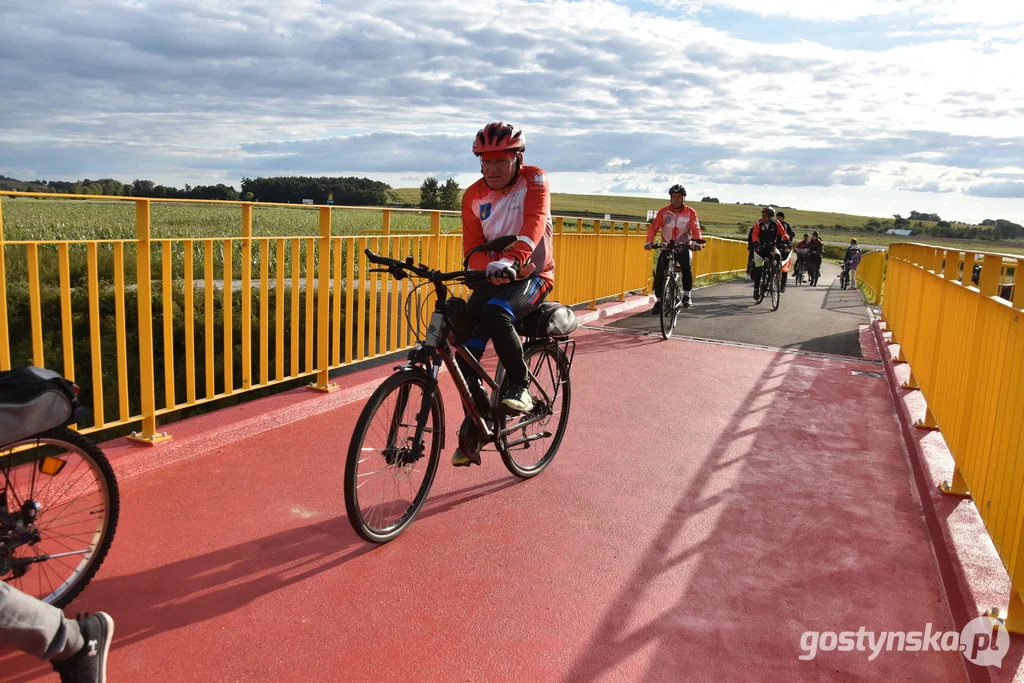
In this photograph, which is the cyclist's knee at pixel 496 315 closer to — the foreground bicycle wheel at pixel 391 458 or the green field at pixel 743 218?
the foreground bicycle wheel at pixel 391 458

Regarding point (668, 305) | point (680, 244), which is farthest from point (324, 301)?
point (680, 244)

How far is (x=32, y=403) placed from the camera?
2.77 metres

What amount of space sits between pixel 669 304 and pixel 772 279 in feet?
19.3

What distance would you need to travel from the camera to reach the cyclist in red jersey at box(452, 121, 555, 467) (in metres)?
4.38

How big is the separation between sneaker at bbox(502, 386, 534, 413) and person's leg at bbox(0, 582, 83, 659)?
2414 millimetres

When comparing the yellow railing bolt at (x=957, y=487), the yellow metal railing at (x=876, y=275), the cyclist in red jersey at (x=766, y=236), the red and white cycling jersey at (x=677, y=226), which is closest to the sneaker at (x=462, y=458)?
the yellow railing bolt at (x=957, y=487)

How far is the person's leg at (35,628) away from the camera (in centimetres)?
240

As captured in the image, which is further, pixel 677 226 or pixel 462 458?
pixel 677 226

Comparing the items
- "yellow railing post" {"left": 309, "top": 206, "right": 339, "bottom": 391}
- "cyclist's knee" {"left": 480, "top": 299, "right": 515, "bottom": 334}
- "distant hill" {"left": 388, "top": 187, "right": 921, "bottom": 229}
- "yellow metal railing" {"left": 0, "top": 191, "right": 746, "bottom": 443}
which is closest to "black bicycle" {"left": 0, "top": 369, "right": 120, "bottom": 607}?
"yellow metal railing" {"left": 0, "top": 191, "right": 746, "bottom": 443}

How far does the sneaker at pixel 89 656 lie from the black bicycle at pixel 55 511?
0.50 meters

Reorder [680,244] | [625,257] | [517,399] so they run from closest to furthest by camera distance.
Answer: [517,399], [680,244], [625,257]

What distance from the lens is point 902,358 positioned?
30.6 feet

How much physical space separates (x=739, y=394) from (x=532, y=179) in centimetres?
412

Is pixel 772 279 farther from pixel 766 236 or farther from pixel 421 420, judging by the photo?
pixel 421 420
